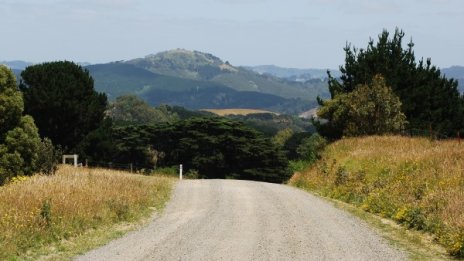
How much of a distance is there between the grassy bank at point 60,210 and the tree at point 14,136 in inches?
498

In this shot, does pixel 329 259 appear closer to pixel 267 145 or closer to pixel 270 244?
pixel 270 244

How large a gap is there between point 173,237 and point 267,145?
251ft

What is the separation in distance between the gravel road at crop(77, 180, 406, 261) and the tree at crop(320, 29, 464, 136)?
29475 millimetres

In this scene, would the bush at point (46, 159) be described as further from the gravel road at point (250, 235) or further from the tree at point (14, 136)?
the gravel road at point (250, 235)

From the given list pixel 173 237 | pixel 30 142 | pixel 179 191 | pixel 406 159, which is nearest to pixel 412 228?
pixel 173 237

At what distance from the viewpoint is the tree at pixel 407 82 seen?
47219 mm

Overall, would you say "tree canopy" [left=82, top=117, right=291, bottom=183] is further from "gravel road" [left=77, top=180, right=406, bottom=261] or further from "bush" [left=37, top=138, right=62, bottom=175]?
"gravel road" [left=77, top=180, right=406, bottom=261]

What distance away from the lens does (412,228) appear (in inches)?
598

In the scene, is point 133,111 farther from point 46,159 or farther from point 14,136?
point 46,159

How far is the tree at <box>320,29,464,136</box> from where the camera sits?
4722 cm

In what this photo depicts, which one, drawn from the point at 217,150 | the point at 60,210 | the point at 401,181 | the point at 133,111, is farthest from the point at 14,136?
the point at 133,111

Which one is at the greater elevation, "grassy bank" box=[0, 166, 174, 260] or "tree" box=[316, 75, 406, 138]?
"tree" box=[316, 75, 406, 138]

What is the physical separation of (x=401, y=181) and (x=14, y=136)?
76.6ft

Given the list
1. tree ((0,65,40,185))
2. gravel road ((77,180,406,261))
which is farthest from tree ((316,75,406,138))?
tree ((0,65,40,185))
